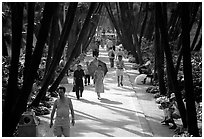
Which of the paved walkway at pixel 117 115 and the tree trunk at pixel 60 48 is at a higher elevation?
the tree trunk at pixel 60 48

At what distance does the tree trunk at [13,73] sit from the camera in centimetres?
793

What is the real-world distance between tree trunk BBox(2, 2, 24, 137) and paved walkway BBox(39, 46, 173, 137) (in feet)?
3.51

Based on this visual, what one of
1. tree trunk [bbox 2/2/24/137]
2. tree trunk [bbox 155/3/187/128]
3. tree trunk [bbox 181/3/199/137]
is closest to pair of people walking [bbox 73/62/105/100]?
tree trunk [bbox 155/3/187/128]

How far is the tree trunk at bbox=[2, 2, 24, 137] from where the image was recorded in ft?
26.0

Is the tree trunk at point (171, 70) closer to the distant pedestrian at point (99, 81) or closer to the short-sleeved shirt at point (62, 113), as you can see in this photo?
the short-sleeved shirt at point (62, 113)

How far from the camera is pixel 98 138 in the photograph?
8.50m

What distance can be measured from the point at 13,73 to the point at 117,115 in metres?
3.86

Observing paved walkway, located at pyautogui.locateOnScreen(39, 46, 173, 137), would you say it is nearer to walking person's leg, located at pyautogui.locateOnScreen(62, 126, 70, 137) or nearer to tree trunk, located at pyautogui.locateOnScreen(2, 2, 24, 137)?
tree trunk, located at pyautogui.locateOnScreen(2, 2, 24, 137)

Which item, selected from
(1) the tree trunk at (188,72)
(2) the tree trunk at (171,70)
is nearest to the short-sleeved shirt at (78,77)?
(2) the tree trunk at (171,70)

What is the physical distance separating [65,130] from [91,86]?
896 centimetres

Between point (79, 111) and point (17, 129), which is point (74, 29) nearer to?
point (79, 111)

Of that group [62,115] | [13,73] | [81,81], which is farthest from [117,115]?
[13,73]

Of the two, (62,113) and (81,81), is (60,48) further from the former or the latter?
(62,113)

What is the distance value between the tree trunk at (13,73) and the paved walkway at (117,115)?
3.51 feet
